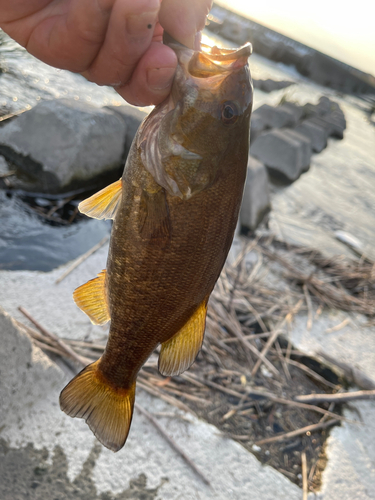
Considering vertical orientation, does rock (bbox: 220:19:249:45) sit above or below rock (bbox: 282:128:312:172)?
below

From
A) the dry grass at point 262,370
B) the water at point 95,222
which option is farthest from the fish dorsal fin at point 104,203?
the water at point 95,222

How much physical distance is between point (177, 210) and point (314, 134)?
13018 millimetres

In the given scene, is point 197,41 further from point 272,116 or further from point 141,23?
point 272,116

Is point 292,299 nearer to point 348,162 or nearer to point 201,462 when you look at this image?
point 201,462

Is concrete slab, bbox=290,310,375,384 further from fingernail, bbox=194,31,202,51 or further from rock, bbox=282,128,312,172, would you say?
rock, bbox=282,128,312,172

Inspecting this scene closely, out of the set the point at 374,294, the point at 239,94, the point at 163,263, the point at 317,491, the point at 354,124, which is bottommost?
the point at 354,124

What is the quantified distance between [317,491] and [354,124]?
2239 cm

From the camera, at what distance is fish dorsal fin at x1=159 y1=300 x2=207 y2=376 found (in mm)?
1624

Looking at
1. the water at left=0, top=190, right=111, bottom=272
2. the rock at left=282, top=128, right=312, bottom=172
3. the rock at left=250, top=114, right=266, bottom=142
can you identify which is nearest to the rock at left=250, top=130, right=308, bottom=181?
the rock at left=282, top=128, right=312, bottom=172

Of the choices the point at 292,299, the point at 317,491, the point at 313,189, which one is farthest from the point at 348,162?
the point at 317,491

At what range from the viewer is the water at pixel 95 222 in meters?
3.98

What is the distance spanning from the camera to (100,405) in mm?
1644

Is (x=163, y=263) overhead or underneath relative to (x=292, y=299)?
overhead

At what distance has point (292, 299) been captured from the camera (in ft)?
14.6
